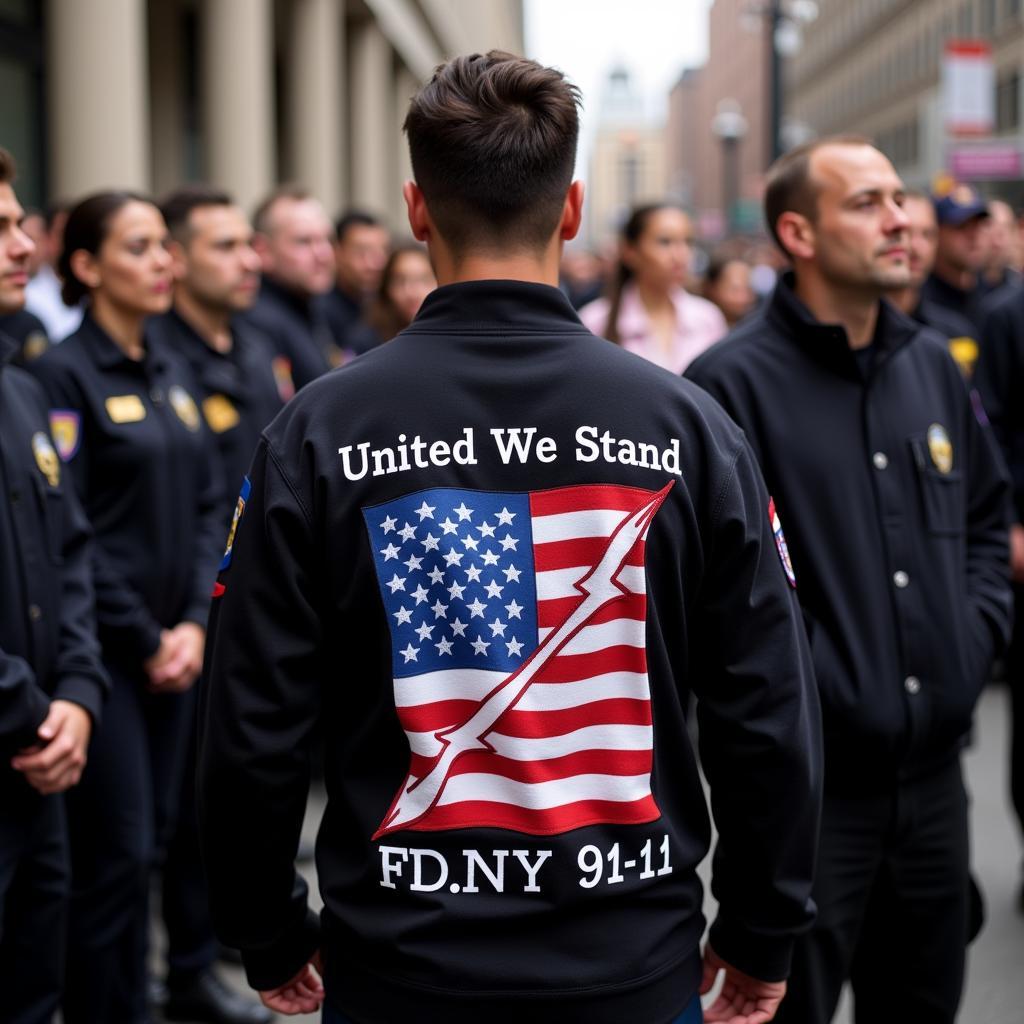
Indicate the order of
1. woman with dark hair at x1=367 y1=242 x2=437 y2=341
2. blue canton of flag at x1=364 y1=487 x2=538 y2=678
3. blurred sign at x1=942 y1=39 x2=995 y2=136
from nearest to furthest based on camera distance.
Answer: blue canton of flag at x1=364 y1=487 x2=538 y2=678, woman with dark hair at x1=367 y1=242 x2=437 y2=341, blurred sign at x1=942 y1=39 x2=995 y2=136

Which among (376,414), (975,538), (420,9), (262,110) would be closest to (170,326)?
(975,538)

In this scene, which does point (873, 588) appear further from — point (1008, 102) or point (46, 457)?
point (1008, 102)

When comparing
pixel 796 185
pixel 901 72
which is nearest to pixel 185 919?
pixel 796 185

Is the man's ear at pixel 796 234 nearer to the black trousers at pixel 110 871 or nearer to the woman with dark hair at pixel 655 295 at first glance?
the black trousers at pixel 110 871

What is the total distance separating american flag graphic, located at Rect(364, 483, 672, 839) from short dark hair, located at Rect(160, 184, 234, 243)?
3.47 m

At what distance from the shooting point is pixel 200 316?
521 cm

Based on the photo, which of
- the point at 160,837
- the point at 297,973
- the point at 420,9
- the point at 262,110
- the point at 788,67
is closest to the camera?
the point at 297,973

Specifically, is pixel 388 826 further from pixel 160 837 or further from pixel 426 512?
pixel 160 837

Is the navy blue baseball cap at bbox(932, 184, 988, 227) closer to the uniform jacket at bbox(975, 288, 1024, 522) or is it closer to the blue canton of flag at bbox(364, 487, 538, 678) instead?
the uniform jacket at bbox(975, 288, 1024, 522)

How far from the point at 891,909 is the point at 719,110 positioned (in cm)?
12106

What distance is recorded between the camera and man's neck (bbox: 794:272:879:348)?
330 centimetres

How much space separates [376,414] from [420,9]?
3011 centimetres

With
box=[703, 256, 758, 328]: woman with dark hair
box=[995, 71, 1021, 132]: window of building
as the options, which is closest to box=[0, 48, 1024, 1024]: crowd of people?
box=[703, 256, 758, 328]: woman with dark hair

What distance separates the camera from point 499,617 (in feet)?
6.68
